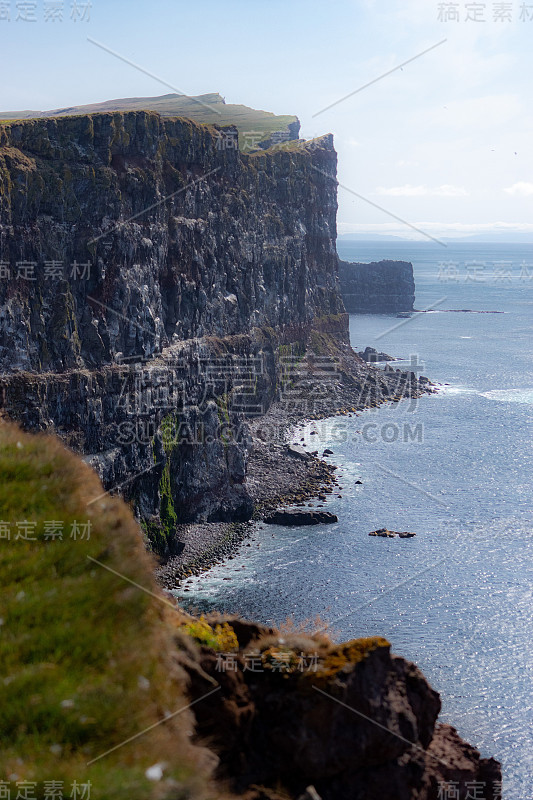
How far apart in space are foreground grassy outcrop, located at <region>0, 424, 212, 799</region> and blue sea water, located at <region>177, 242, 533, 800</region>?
34.7 meters

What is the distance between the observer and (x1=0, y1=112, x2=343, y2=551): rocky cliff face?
6569 centimetres

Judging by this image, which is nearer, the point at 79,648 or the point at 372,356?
the point at 79,648

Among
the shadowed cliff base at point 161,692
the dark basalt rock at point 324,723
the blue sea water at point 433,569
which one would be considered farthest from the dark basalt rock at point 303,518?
the dark basalt rock at point 324,723

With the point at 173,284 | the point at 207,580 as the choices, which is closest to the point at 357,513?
the point at 207,580

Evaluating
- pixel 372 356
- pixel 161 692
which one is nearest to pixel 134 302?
pixel 161 692

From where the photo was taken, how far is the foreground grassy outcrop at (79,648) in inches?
477

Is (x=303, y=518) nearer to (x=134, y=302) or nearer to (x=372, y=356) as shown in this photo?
(x=134, y=302)

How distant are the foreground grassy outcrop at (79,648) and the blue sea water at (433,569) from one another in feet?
114

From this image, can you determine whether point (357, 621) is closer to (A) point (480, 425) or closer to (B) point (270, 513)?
(B) point (270, 513)

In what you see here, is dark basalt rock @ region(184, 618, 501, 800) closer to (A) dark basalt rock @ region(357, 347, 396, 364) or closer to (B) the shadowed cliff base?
(B) the shadowed cliff base

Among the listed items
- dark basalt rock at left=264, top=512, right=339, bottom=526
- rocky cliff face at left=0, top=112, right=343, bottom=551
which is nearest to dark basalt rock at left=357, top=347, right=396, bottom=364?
rocky cliff face at left=0, top=112, right=343, bottom=551

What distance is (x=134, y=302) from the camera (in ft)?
251

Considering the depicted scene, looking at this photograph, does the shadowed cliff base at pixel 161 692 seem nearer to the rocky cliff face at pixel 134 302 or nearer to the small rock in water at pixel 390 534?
the rocky cliff face at pixel 134 302

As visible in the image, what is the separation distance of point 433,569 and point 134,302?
129ft
